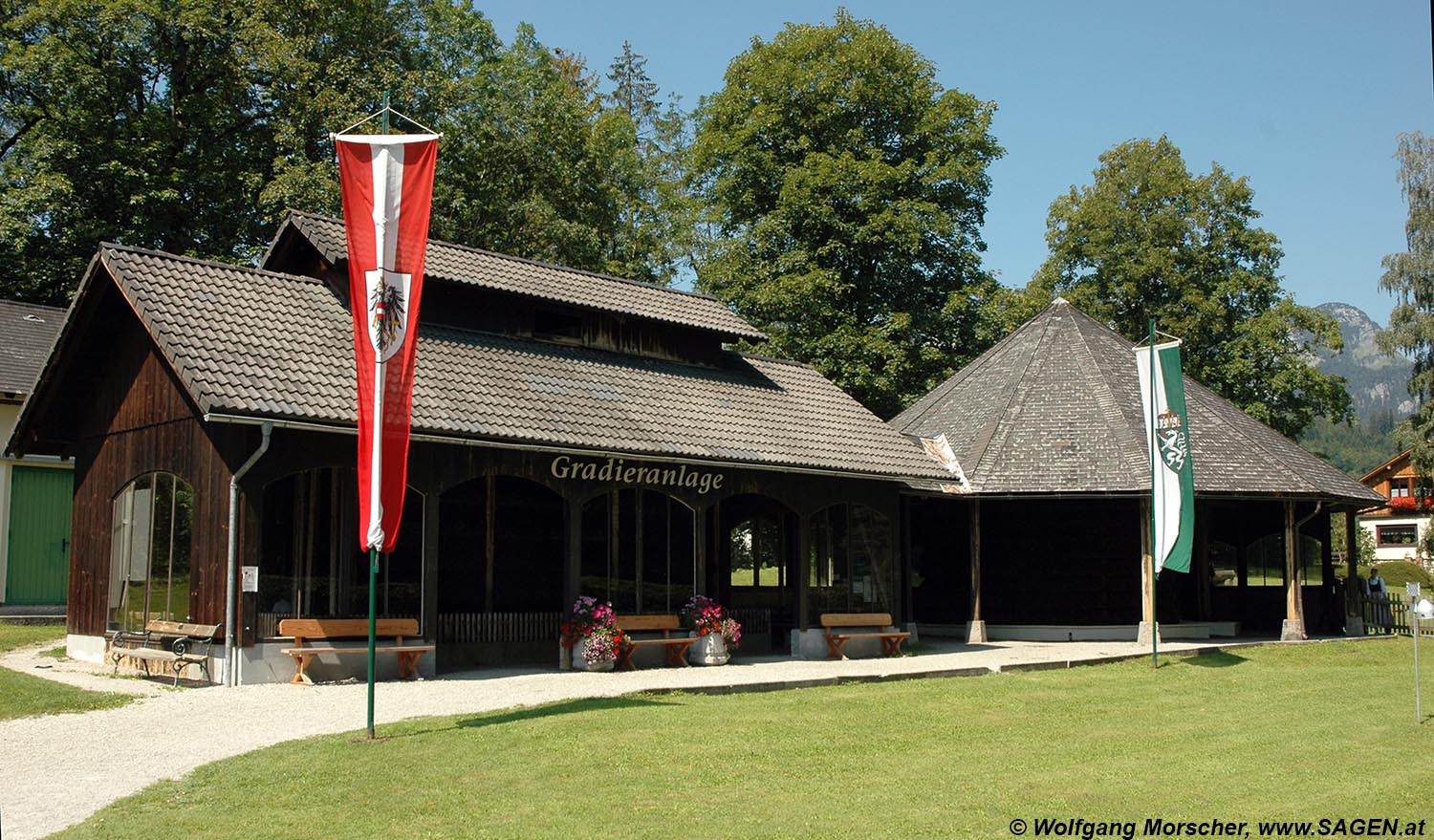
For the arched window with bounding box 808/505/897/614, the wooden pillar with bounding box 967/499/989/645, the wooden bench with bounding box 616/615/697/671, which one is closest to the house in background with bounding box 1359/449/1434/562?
the wooden pillar with bounding box 967/499/989/645

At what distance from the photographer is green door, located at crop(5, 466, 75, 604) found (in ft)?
83.2

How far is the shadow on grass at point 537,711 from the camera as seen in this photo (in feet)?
40.3

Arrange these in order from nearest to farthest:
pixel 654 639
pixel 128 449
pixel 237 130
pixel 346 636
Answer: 1. pixel 346 636
2. pixel 128 449
3. pixel 654 639
4. pixel 237 130

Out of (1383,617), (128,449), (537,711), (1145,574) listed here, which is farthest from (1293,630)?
(128,449)

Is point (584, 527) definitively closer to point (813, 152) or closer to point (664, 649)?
point (664, 649)

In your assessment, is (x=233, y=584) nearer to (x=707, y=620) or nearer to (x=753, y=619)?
(x=707, y=620)

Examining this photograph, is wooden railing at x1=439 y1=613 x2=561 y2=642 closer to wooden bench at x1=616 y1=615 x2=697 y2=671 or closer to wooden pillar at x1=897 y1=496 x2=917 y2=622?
wooden bench at x1=616 y1=615 x2=697 y2=671

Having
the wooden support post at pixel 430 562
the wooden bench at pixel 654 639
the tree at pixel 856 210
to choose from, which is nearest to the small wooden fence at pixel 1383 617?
the tree at pixel 856 210

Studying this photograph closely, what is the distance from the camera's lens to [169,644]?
16.5m

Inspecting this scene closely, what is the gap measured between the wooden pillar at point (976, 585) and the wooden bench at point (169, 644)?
14.8m

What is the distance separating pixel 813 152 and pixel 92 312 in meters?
25.1

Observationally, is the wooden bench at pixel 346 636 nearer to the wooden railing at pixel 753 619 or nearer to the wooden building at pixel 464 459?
the wooden building at pixel 464 459

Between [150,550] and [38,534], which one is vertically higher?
[38,534]

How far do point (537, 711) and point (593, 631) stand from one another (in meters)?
4.96
